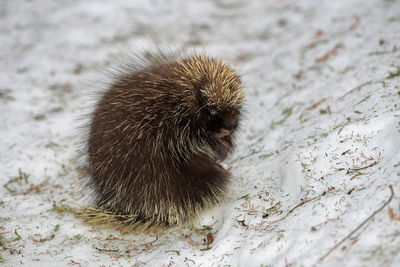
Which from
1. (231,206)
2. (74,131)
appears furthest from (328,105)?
(74,131)

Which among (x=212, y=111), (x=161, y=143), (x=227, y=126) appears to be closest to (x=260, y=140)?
(x=227, y=126)

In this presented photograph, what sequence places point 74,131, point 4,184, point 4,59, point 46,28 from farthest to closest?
point 46,28 → point 4,59 → point 74,131 → point 4,184

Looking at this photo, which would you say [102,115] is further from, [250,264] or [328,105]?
[328,105]

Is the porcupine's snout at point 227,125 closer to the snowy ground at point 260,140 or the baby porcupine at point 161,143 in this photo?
the baby porcupine at point 161,143

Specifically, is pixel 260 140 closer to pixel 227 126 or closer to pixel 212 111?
pixel 227 126

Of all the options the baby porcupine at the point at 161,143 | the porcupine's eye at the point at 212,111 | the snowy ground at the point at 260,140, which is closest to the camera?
the snowy ground at the point at 260,140

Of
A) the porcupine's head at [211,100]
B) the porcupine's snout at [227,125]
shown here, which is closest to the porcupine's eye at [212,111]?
the porcupine's head at [211,100]

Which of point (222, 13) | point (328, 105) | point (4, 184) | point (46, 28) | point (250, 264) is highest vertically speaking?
point (46, 28)
